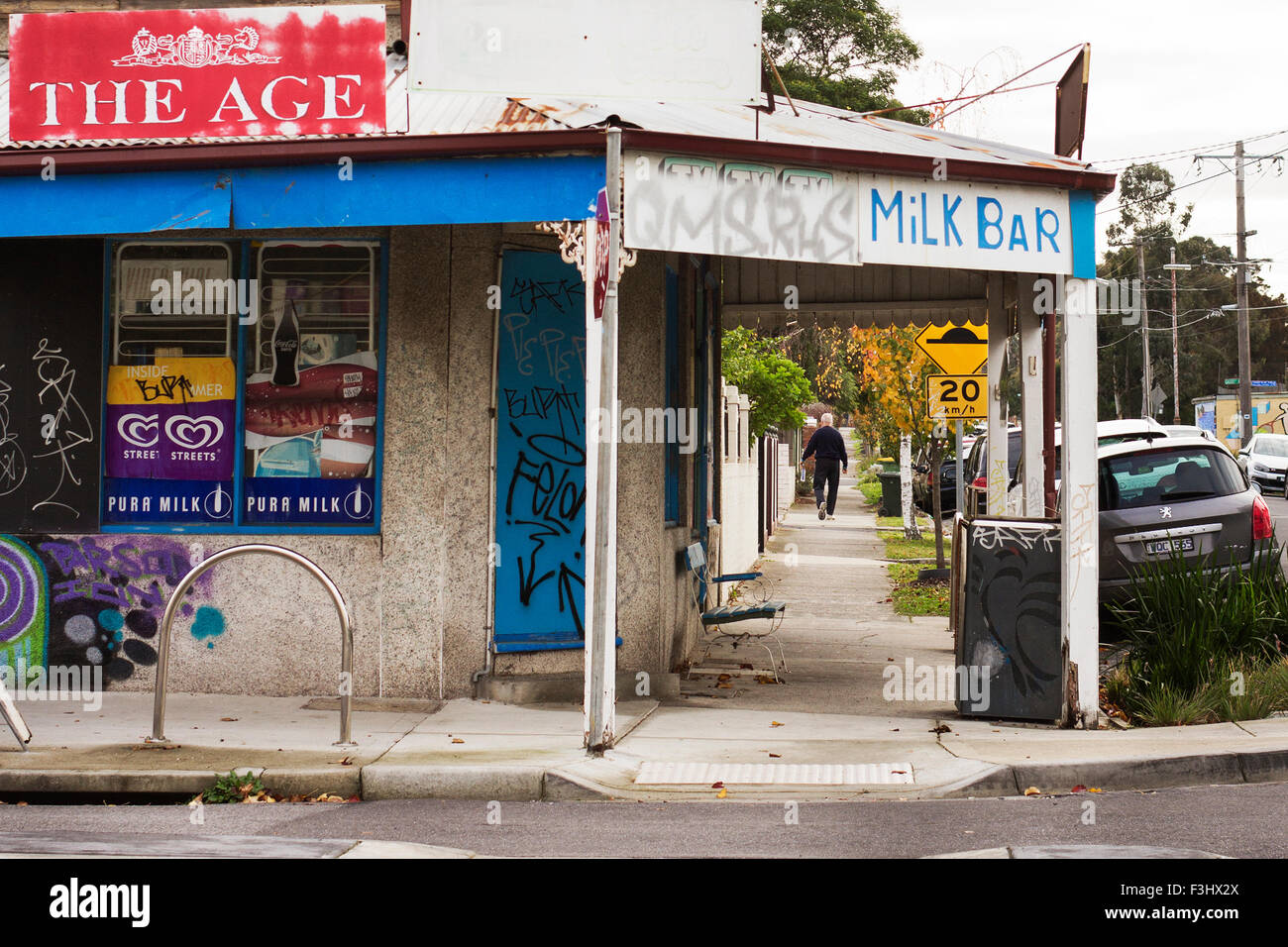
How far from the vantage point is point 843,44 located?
42094 mm

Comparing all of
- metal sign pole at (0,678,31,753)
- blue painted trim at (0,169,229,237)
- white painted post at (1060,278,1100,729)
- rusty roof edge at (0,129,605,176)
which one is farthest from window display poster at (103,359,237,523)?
white painted post at (1060,278,1100,729)

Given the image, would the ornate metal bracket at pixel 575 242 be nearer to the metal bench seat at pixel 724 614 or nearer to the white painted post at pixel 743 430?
the metal bench seat at pixel 724 614

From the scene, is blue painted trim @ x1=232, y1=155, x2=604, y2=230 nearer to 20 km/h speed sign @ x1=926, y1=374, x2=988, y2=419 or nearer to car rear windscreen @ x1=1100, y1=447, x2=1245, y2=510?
car rear windscreen @ x1=1100, y1=447, x2=1245, y2=510

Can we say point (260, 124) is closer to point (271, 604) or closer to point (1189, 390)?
point (271, 604)

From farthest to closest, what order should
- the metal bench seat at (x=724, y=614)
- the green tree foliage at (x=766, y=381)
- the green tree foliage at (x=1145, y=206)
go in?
the green tree foliage at (x=1145, y=206) → the green tree foliage at (x=766, y=381) → the metal bench seat at (x=724, y=614)

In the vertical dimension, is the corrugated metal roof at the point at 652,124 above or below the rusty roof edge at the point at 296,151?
above

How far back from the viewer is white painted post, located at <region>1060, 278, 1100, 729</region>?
26.3 ft

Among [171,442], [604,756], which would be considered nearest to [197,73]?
[171,442]

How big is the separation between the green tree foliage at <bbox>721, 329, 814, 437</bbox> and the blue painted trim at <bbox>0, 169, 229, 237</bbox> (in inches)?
593

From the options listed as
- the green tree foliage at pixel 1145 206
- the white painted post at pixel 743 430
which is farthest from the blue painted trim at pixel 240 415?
the green tree foliage at pixel 1145 206

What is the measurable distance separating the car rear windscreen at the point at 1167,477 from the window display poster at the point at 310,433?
6.39 m

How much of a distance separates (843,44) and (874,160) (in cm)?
3666

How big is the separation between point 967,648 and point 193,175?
215 inches

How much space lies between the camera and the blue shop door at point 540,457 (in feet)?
28.8
